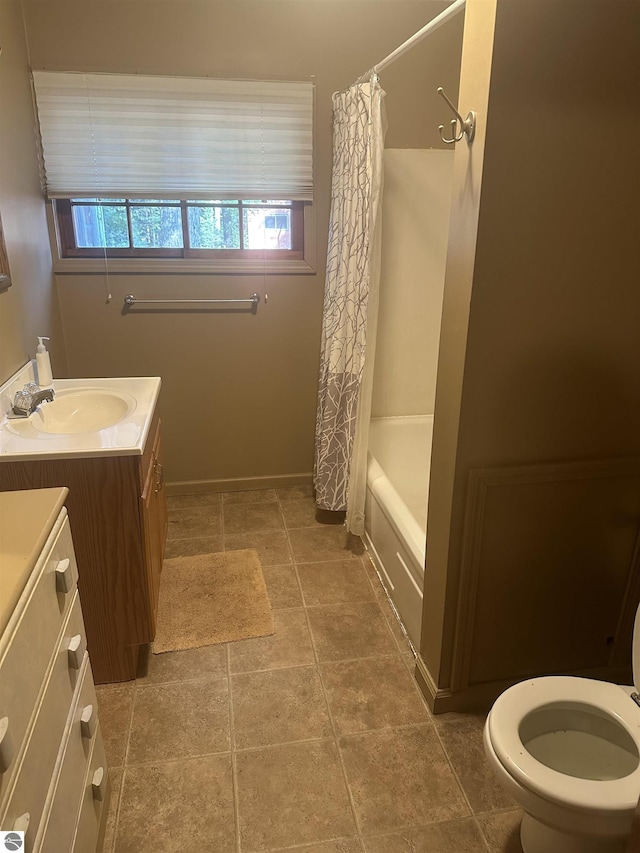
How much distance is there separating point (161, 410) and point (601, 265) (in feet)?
7.56

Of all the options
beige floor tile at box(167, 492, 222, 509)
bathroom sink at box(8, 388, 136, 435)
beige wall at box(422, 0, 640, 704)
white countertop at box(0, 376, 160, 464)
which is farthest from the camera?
beige floor tile at box(167, 492, 222, 509)

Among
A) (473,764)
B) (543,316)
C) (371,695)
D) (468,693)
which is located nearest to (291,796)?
(371,695)

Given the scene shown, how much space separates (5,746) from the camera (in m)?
0.85

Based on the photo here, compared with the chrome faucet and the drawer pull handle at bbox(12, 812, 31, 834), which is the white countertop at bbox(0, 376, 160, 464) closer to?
the chrome faucet

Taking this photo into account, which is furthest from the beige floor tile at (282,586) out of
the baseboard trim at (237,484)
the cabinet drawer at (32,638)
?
the cabinet drawer at (32,638)

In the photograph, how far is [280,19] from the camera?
2676mm

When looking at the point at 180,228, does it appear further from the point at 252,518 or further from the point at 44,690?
the point at 44,690

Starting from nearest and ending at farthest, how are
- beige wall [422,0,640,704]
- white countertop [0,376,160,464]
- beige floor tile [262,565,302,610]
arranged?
beige wall [422,0,640,704] → white countertop [0,376,160,464] → beige floor tile [262,565,302,610]

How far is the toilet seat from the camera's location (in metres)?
1.24

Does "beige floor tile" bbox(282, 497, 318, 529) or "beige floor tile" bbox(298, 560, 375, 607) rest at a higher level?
"beige floor tile" bbox(282, 497, 318, 529)

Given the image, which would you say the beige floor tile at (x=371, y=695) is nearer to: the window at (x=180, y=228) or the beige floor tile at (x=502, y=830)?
the beige floor tile at (x=502, y=830)

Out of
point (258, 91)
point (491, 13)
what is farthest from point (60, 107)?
point (491, 13)

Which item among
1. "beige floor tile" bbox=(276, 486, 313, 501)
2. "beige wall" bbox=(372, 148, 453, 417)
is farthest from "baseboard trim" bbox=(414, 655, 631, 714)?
"beige wall" bbox=(372, 148, 453, 417)

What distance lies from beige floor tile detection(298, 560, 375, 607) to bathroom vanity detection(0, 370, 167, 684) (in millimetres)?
721
